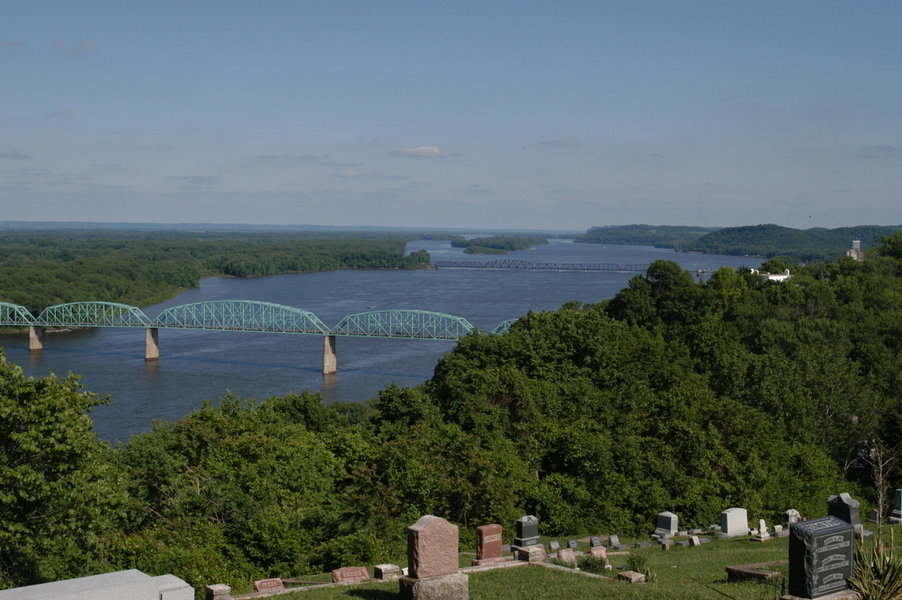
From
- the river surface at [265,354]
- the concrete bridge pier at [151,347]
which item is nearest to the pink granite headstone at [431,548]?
the river surface at [265,354]

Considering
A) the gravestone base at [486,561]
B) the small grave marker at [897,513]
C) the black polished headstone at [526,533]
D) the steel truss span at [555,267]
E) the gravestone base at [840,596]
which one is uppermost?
the gravestone base at [840,596]

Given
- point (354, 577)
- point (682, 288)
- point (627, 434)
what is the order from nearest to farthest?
point (354, 577) → point (627, 434) → point (682, 288)

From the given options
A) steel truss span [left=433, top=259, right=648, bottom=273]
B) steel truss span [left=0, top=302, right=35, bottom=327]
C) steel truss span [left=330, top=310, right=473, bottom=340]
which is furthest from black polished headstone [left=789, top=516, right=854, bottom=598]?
steel truss span [left=433, top=259, right=648, bottom=273]

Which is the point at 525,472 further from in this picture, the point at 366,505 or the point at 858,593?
the point at 858,593

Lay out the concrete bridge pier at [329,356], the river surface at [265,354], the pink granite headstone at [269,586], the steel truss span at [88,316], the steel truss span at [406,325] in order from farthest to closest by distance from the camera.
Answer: the steel truss span at [88,316], the steel truss span at [406,325], the concrete bridge pier at [329,356], the river surface at [265,354], the pink granite headstone at [269,586]

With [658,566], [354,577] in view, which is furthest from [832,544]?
[354,577]

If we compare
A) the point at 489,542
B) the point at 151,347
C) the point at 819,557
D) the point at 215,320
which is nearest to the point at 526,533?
the point at 489,542

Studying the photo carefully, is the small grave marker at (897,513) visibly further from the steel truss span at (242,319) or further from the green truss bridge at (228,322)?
the steel truss span at (242,319)
